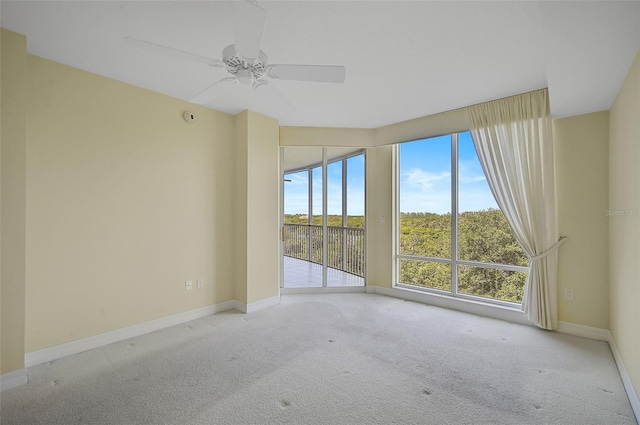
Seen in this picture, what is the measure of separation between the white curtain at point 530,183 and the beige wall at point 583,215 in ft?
0.36

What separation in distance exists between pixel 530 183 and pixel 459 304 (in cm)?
173

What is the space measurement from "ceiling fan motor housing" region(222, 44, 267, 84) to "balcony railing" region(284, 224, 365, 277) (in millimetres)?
3023

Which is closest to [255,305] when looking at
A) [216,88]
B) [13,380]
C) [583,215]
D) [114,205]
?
[114,205]

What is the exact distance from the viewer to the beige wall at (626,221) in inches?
75.7

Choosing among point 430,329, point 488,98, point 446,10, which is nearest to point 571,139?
point 488,98

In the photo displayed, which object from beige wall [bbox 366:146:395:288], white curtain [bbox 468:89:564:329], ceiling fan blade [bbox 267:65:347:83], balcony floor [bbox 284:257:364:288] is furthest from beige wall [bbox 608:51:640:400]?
balcony floor [bbox 284:257:364:288]

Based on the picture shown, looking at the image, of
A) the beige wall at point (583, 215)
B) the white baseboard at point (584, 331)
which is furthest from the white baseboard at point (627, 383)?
the beige wall at point (583, 215)

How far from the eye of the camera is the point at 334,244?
16.4ft

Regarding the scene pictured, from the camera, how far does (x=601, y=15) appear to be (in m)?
1.53

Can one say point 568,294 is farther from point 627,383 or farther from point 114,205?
point 114,205

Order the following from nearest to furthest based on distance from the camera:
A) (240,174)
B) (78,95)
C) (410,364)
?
1. (410,364)
2. (78,95)
3. (240,174)

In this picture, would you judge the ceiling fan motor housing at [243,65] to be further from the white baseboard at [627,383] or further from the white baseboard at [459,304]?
the white baseboard at [459,304]

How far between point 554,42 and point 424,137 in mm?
2190

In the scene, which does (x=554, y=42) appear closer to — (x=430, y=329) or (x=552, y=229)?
(x=552, y=229)
